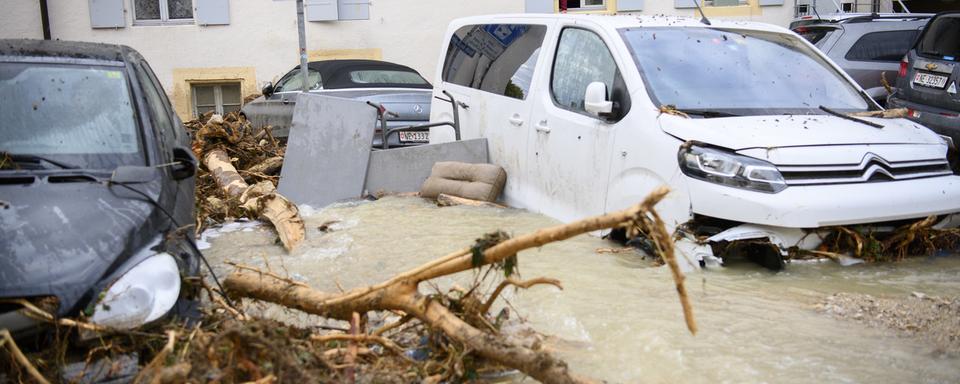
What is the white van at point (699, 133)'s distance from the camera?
5.51 metres

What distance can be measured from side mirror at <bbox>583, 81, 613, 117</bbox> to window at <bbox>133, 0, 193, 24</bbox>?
1323 centimetres

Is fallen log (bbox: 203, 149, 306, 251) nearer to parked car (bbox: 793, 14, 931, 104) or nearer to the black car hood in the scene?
the black car hood

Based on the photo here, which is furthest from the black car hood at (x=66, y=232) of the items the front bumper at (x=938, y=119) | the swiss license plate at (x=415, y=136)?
the front bumper at (x=938, y=119)

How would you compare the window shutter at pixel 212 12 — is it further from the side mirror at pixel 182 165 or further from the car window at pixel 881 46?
the side mirror at pixel 182 165

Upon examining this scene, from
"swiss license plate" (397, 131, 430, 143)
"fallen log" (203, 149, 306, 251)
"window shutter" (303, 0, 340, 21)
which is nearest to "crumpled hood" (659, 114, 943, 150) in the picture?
"fallen log" (203, 149, 306, 251)

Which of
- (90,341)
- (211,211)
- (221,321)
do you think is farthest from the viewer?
(211,211)

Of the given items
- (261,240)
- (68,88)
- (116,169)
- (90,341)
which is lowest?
(261,240)

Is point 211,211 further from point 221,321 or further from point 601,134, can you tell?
point 221,321

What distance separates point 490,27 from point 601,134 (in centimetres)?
→ 244

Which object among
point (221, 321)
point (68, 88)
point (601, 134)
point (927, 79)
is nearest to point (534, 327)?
point (221, 321)

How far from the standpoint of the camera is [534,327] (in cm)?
487

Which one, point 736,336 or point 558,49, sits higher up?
point 558,49

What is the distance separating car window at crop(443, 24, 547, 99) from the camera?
776 cm

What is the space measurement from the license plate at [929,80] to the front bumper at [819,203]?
13.1 ft
